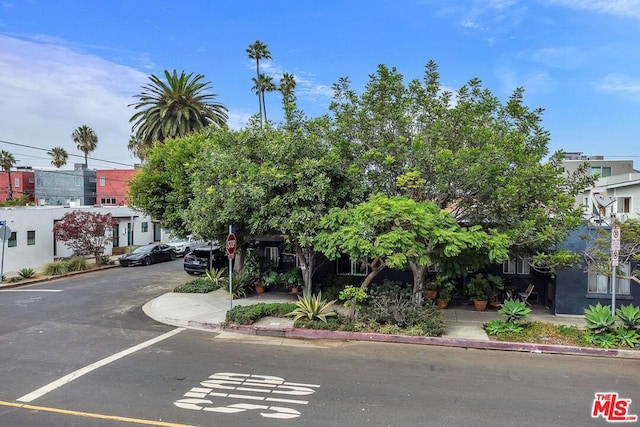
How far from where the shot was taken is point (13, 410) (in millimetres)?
6547

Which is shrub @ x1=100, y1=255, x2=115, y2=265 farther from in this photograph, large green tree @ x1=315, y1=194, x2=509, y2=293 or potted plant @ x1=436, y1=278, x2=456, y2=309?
potted plant @ x1=436, y1=278, x2=456, y2=309

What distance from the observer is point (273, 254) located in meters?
18.1

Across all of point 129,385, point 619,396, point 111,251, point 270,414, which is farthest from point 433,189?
point 111,251

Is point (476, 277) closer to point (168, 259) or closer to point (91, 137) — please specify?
point (168, 259)

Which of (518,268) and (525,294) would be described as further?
(518,268)

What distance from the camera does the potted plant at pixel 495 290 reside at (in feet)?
46.7

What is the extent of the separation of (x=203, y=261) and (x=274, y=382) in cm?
1586

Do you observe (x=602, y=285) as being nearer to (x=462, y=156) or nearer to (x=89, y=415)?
(x=462, y=156)

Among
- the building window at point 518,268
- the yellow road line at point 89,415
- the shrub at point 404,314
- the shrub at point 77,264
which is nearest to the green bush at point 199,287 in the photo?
the shrub at point 404,314

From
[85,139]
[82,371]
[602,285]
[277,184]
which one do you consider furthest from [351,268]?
[85,139]

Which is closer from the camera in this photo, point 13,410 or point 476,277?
point 13,410

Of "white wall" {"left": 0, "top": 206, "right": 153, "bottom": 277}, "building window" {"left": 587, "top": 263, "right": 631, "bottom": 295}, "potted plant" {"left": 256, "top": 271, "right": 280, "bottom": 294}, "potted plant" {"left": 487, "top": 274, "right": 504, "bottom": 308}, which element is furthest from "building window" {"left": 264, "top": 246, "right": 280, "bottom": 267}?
"building window" {"left": 587, "top": 263, "right": 631, "bottom": 295}

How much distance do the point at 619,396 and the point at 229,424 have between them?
6.48 m
